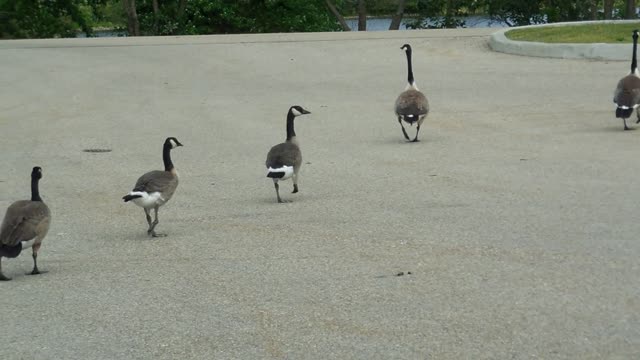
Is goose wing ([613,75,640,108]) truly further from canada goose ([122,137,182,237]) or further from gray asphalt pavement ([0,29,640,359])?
canada goose ([122,137,182,237])

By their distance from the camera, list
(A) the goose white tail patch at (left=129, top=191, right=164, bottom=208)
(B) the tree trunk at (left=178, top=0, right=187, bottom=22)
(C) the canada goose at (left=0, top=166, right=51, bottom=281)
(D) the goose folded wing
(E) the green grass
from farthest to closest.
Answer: (B) the tree trunk at (left=178, top=0, right=187, bottom=22) → (E) the green grass → (D) the goose folded wing → (A) the goose white tail patch at (left=129, top=191, right=164, bottom=208) → (C) the canada goose at (left=0, top=166, right=51, bottom=281)

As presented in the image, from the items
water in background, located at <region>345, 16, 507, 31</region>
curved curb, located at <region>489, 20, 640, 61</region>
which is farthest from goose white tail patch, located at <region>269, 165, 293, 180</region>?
water in background, located at <region>345, 16, 507, 31</region>

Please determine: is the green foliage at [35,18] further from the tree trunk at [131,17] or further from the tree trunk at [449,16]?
the tree trunk at [449,16]

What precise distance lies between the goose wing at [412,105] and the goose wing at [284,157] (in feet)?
12.8

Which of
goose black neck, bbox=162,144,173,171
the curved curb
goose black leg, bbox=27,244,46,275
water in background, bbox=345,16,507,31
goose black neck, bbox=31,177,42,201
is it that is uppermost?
goose black neck, bbox=31,177,42,201

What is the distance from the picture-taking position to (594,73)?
22.9 meters

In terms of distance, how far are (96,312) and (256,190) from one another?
199 inches

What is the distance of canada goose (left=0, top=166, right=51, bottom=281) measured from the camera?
865 centimetres

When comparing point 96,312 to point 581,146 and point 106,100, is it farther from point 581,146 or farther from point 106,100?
point 106,100

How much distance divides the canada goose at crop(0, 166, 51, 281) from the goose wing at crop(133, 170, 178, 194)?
1.28 metres

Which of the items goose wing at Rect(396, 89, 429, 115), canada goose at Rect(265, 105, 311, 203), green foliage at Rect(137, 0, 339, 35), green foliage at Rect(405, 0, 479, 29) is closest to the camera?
canada goose at Rect(265, 105, 311, 203)

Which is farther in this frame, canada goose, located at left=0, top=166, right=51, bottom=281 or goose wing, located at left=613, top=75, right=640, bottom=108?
Result: goose wing, located at left=613, top=75, right=640, bottom=108

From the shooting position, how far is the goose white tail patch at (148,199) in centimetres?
1020

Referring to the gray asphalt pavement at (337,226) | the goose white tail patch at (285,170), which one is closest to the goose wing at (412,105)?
the gray asphalt pavement at (337,226)
